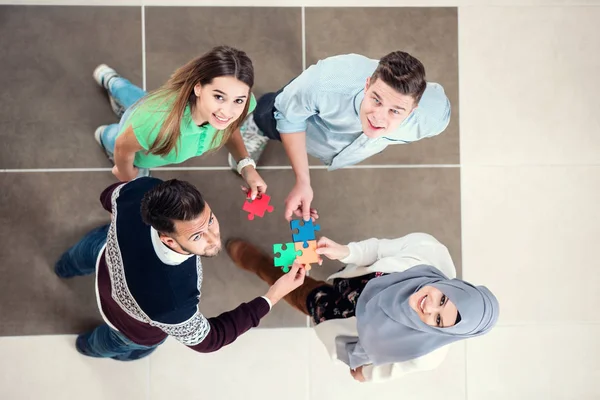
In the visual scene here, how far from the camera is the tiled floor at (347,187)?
246 cm

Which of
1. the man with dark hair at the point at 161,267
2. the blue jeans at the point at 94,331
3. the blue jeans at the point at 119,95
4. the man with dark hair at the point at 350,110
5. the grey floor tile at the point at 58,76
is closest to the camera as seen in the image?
the man with dark hair at the point at 161,267

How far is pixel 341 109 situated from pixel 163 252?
0.75m

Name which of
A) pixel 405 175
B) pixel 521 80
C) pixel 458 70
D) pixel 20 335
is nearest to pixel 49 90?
pixel 20 335

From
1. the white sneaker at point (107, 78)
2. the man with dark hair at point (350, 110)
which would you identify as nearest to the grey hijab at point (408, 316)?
the man with dark hair at point (350, 110)

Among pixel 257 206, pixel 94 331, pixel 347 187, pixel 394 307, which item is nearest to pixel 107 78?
pixel 257 206

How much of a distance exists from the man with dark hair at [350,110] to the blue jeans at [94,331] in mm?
845

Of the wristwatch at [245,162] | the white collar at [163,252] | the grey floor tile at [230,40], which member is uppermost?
the grey floor tile at [230,40]

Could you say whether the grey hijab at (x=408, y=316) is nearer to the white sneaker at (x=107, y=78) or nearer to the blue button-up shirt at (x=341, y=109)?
the blue button-up shirt at (x=341, y=109)

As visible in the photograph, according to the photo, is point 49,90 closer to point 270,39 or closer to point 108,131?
point 108,131

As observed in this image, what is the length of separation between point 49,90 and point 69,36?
0.28 m

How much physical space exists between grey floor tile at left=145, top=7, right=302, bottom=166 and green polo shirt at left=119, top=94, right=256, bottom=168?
24.1 inches

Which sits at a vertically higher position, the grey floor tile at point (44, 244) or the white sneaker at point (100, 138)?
the white sneaker at point (100, 138)

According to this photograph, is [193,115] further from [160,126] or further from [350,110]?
[350,110]

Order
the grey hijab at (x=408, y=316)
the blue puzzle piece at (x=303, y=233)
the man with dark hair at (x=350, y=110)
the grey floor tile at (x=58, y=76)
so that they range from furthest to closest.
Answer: the grey floor tile at (x=58, y=76) → the blue puzzle piece at (x=303, y=233) → the grey hijab at (x=408, y=316) → the man with dark hair at (x=350, y=110)
